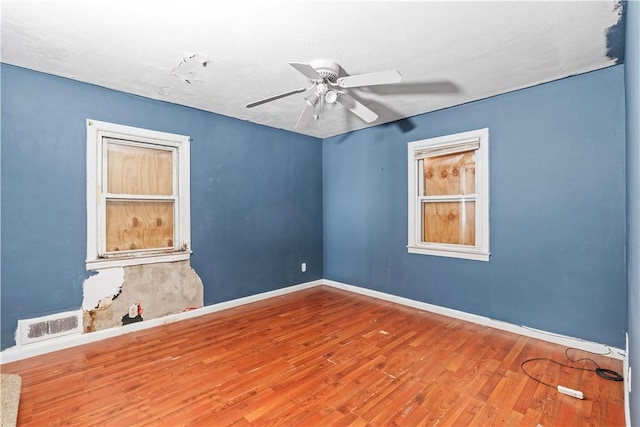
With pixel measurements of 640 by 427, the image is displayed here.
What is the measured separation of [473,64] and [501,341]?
257 centimetres

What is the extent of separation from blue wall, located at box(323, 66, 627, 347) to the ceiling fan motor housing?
1807mm

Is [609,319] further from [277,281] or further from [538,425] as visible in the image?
[277,281]

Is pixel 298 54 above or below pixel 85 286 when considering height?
above

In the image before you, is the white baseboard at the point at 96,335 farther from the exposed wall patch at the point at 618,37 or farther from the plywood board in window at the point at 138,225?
the exposed wall patch at the point at 618,37

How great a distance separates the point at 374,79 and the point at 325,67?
0.47m

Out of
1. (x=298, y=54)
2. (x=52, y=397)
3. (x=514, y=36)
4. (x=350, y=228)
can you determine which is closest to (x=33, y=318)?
(x=52, y=397)

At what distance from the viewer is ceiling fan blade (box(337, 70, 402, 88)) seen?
6.86 feet

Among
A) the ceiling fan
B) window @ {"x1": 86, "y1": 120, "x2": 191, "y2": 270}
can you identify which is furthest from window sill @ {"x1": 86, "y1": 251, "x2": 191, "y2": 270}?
the ceiling fan

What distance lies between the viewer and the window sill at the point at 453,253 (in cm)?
326

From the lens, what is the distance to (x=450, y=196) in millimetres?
3633

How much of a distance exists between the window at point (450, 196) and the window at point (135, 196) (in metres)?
2.90

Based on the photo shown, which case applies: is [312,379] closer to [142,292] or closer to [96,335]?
[142,292]

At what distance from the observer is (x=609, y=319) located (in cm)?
253

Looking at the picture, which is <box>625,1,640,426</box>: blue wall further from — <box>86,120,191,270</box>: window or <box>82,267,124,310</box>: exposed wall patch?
<box>82,267,124,310</box>: exposed wall patch
